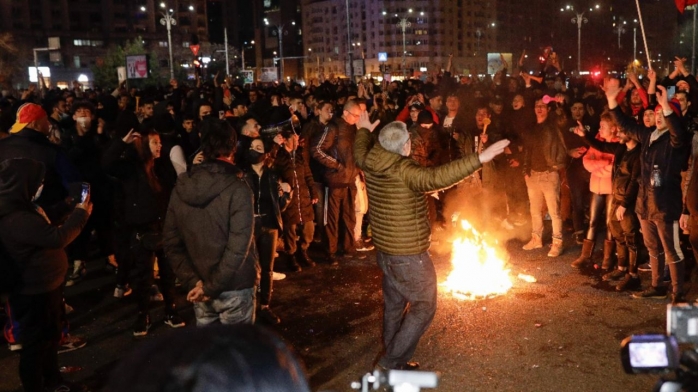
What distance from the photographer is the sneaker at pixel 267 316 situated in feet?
23.4

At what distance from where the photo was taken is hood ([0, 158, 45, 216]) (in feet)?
15.8

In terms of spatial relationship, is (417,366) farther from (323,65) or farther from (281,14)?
(281,14)

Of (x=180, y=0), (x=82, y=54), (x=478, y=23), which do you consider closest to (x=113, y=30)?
(x=82, y=54)

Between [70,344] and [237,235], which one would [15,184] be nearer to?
[237,235]

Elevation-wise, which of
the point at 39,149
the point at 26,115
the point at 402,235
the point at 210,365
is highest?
the point at 26,115

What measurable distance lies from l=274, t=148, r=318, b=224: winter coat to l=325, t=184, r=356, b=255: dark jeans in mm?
503

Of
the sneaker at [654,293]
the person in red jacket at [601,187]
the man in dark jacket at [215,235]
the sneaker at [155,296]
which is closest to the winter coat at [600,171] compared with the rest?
the person in red jacket at [601,187]

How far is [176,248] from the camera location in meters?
5.08

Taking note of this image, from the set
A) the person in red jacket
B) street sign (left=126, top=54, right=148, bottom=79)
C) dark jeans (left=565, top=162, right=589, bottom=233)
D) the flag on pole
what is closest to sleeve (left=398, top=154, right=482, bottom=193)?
the person in red jacket

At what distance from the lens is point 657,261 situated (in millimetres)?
7496

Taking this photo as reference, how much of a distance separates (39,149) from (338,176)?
4.15m

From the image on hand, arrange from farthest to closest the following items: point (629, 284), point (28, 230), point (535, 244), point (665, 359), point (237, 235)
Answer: point (535, 244) < point (629, 284) < point (28, 230) < point (237, 235) < point (665, 359)

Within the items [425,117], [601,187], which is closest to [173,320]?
[425,117]

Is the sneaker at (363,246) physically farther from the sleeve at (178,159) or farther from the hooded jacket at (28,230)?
the hooded jacket at (28,230)
